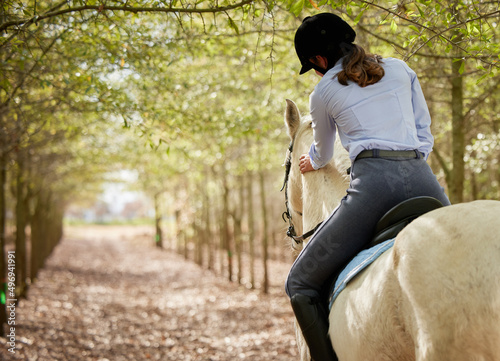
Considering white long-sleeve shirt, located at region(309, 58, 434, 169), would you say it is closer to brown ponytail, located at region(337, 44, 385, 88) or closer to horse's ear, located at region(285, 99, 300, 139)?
brown ponytail, located at region(337, 44, 385, 88)

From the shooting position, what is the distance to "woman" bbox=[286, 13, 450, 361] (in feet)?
8.13

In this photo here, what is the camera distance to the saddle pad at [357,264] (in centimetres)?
238

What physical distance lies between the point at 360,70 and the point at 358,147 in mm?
432

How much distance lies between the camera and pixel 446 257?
1.89 m

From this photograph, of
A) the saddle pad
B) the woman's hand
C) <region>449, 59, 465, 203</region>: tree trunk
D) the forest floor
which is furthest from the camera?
the forest floor

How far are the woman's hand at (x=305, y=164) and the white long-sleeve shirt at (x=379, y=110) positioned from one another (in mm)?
466

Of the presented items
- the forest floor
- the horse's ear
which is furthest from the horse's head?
the forest floor

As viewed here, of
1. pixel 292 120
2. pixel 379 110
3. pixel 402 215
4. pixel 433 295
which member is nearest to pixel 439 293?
pixel 433 295

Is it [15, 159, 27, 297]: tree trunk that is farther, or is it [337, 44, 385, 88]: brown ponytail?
[15, 159, 27, 297]: tree trunk

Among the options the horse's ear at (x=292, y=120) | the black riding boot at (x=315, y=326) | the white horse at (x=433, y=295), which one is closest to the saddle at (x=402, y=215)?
the white horse at (x=433, y=295)

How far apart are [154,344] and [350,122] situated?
8.90m

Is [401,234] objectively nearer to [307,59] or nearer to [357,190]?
[357,190]

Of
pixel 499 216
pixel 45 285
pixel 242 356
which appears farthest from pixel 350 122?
pixel 45 285

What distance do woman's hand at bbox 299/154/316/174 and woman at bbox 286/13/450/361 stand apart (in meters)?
0.37
